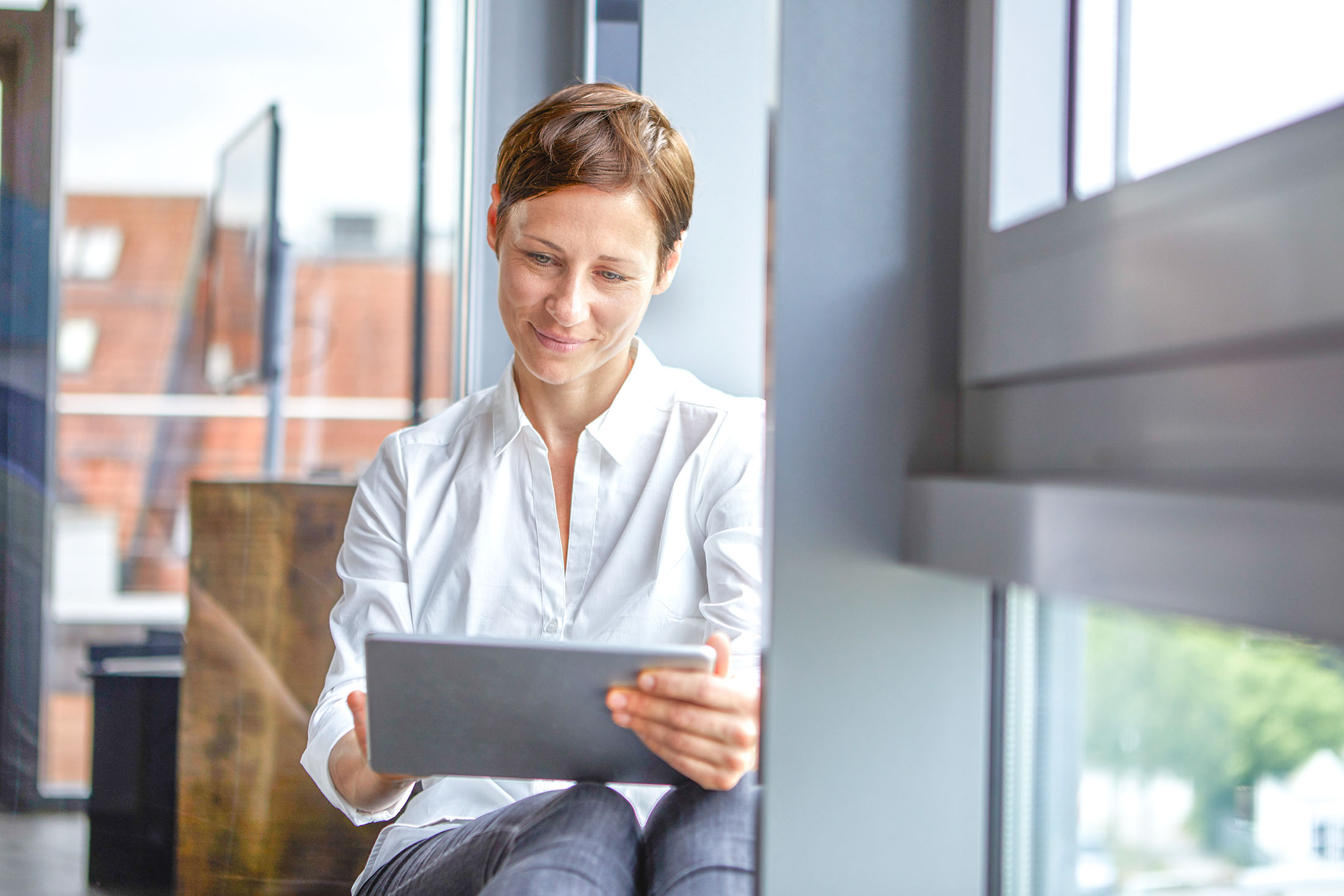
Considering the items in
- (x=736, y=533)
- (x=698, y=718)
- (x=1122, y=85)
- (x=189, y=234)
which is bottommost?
(x=698, y=718)

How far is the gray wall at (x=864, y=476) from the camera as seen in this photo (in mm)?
419

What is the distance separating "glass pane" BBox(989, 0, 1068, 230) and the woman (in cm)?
53

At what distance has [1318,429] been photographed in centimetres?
27

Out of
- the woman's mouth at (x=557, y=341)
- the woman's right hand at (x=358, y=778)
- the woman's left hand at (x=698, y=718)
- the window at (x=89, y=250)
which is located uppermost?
the window at (x=89, y=250)

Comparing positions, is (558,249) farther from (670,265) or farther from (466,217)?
(466,217)

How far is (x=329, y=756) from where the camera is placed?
861 mm

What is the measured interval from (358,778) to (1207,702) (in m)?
0.68

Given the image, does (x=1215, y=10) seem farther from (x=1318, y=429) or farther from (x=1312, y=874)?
(x=1312, y=874)

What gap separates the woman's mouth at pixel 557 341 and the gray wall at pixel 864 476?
24.1 inches

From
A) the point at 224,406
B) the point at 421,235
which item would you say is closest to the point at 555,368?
the point at 421,235

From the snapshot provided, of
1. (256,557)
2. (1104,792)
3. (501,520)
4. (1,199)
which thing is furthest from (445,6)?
(1104,792)

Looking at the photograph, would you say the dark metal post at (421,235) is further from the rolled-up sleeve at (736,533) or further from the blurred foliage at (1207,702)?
the blurred foliage at (1207,702)

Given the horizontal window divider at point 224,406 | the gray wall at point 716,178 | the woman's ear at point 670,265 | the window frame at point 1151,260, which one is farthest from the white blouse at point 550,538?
the horizontal window divider at point 224,406

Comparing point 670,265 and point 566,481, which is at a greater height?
point 670,265
